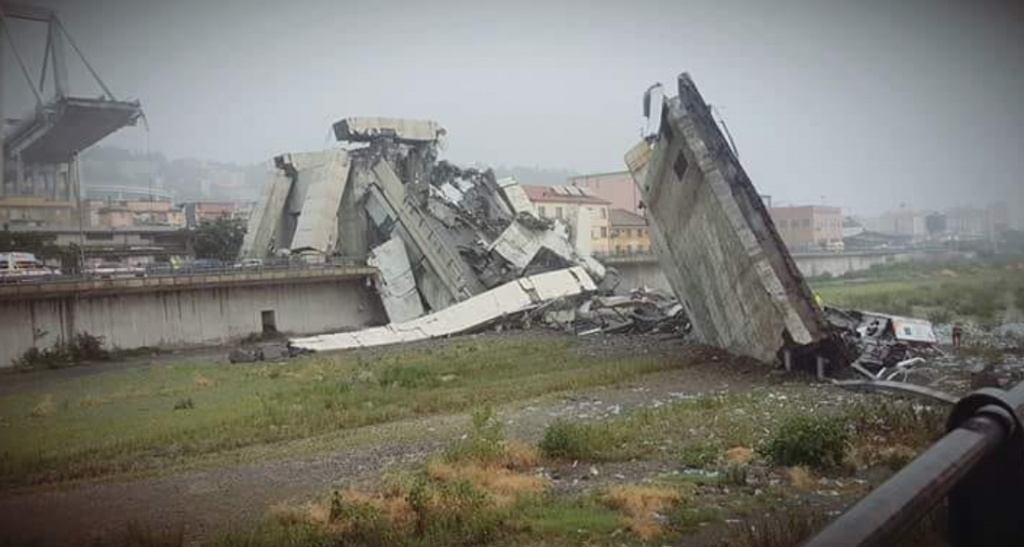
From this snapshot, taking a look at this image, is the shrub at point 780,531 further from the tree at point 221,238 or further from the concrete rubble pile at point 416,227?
the tree at point 221,238

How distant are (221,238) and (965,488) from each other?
4138 cm

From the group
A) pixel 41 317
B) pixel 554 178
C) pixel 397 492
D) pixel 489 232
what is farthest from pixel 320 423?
pixel 554 178

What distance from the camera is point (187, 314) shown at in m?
28.4

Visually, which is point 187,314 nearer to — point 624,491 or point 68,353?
point 68,353

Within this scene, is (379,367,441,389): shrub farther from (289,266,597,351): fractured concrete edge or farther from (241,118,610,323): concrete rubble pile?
(241,118,610,323): concrete rubble pile

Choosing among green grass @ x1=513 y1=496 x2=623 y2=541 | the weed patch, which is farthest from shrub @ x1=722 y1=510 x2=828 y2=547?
green grass @ x1=513 y1=496 x2=623 y2=541

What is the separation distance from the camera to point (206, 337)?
29.1 metres

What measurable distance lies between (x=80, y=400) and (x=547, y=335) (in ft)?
56.2

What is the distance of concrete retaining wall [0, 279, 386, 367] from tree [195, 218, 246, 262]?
711cm

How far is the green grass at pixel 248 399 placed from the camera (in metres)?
9.55

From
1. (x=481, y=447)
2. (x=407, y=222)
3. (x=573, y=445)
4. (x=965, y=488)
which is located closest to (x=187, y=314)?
(x=407, y=222)

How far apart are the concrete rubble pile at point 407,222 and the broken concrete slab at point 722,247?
14381 millimetres

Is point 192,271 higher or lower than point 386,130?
lower

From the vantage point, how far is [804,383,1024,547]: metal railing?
162 centimetres
